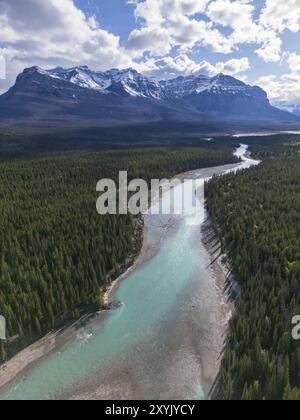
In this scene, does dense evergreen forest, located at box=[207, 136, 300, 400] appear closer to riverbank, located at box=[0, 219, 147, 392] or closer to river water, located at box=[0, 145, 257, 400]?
river water, located at box=[0, 145, 257, 400]

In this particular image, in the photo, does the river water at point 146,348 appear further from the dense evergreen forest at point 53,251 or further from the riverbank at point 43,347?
the dense evergreen forest at point 53,251

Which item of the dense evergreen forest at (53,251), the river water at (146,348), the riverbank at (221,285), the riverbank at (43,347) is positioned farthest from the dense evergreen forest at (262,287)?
the dense evergreen forest at (53,251)

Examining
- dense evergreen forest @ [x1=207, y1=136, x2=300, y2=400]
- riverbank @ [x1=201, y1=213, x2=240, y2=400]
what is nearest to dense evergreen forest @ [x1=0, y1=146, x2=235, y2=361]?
riverbank @ [x1=201, y1=213, x2=240, y2=400]

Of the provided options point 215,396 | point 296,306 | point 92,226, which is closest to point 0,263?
point 92,226

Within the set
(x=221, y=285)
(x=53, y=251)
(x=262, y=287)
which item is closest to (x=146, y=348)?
(x=262, y=287)

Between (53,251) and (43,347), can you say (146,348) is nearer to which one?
(43,347)

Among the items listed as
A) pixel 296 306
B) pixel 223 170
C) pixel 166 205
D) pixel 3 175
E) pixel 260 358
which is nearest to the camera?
pixel 260 358

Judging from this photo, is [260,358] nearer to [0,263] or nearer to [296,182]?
[0,263]
